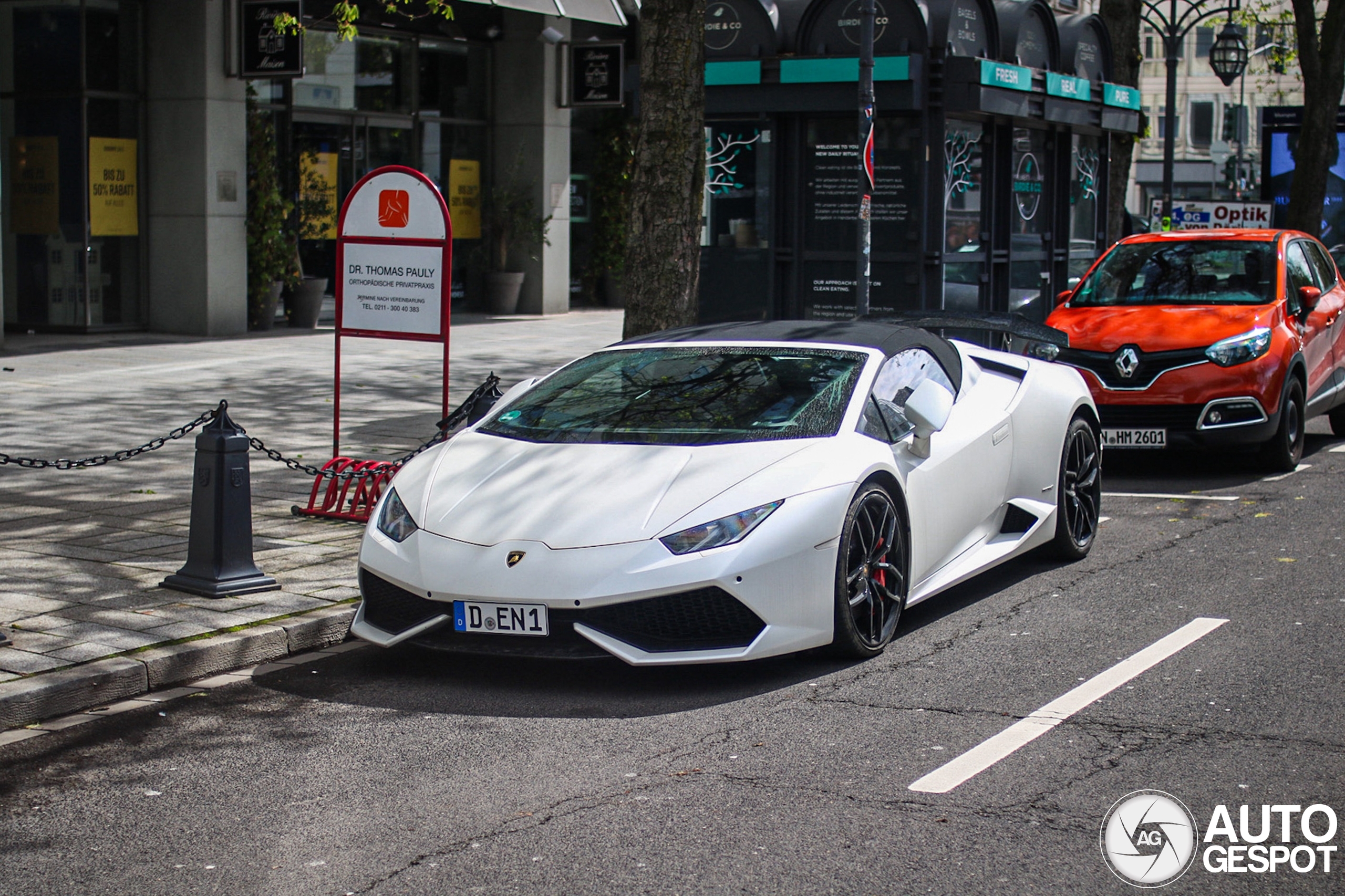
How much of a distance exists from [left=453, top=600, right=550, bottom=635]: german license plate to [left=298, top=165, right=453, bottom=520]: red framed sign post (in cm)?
329

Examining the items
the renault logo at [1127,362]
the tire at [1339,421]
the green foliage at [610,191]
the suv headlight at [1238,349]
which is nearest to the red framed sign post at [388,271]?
the renault logo at [1127,362]

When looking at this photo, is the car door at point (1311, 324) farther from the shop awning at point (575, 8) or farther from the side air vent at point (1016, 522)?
the shop awning at point (575, 8)

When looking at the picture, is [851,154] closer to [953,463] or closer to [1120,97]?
[1120,97]

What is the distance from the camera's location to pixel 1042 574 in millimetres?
8055

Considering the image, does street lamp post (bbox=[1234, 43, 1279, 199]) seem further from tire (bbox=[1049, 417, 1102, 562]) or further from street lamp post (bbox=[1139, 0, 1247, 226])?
tire (bbox=[1049, 417, 1102, 562])

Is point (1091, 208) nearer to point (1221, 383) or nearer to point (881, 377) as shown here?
point (1221, 383)

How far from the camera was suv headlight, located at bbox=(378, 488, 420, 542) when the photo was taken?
625 centimetres

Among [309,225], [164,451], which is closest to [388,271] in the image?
[164,451]

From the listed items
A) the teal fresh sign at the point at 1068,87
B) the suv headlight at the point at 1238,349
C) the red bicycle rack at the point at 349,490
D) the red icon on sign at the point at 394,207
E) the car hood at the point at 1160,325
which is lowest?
the red bicycle rack at the point at 349,490

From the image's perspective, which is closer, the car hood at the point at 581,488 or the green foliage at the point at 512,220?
the car hood at the point at 581,488

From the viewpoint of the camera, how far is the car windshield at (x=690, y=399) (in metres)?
6.55

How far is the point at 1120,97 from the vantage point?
1911 cm

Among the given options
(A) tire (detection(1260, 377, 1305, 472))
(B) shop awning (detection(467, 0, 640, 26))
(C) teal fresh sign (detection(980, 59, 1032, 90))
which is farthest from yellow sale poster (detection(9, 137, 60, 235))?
(A) tire (detection(1260, 377, 1305, 472))

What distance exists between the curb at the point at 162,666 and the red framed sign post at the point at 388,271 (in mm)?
2413
